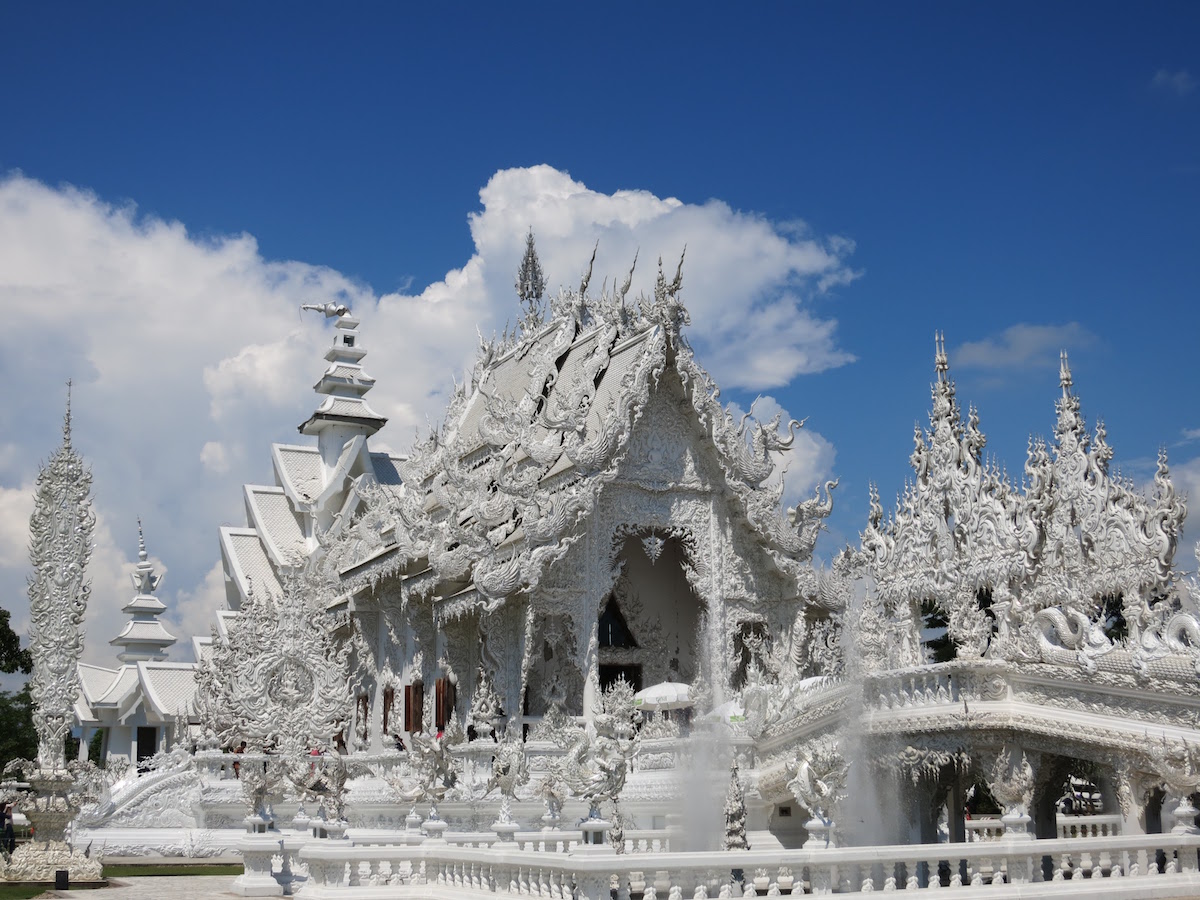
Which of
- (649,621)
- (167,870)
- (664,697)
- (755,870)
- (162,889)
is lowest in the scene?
(167,870)

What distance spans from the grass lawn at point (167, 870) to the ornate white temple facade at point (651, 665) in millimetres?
1451

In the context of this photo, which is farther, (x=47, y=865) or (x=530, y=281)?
(x=530, y=281)

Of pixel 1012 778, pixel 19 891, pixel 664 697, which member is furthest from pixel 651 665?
pixel 19 891

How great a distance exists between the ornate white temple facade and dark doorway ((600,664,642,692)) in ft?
0.14

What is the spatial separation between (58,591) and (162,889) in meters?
3.98

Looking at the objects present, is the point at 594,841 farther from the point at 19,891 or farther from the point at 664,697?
the point at 664,697

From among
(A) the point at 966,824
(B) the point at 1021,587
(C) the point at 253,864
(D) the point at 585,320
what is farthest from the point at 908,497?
(C) the point at 253,864

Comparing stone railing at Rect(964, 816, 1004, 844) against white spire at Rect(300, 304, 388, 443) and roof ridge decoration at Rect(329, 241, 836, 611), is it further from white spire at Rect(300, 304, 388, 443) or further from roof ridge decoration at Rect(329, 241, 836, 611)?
white spire at Rect(300, 304, 388, 443)

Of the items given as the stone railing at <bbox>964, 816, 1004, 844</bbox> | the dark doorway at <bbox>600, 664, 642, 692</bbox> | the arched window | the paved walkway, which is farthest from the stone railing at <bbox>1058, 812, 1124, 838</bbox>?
the paved walkway

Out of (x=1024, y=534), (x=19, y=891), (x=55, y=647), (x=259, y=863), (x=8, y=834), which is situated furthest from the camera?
(x=1024, y=534)

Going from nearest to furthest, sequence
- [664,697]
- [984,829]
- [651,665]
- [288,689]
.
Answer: [288,689]
[984,829]
[664,697]
[651,665]

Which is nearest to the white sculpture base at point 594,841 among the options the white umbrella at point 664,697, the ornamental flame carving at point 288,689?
the ornamental flame carving at point 288,689

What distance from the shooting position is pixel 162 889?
15.7 m

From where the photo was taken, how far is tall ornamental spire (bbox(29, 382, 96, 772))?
Answer: 16516mm
